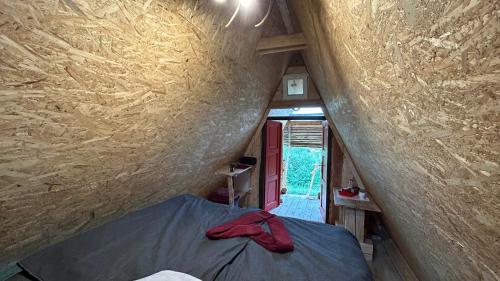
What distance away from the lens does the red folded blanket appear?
159cm

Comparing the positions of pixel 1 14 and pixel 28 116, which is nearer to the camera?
pixel 1 14

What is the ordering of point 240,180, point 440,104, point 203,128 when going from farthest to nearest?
point 240,180
point 203,128
point 440,104

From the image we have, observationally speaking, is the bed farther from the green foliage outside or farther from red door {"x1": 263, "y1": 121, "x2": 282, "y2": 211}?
the green foliage outside

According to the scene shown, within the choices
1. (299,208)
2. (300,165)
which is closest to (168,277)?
(299,208)

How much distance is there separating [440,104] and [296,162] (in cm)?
692

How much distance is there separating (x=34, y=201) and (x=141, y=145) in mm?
672

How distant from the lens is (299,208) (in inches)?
192

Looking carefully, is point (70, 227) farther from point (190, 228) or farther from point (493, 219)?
point (493, 219)

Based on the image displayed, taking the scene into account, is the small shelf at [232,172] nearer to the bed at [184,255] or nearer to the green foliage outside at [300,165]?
the bed at [184,255]

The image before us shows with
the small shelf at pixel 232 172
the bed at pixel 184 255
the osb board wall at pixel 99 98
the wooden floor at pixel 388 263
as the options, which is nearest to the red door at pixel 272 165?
the small shelf at pixel 232 172

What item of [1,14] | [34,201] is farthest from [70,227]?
[1,14]

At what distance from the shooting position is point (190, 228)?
1.85 meters

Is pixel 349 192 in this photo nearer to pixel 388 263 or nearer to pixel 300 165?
pixel 388 263

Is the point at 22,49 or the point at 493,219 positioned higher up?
the point at 22,49
